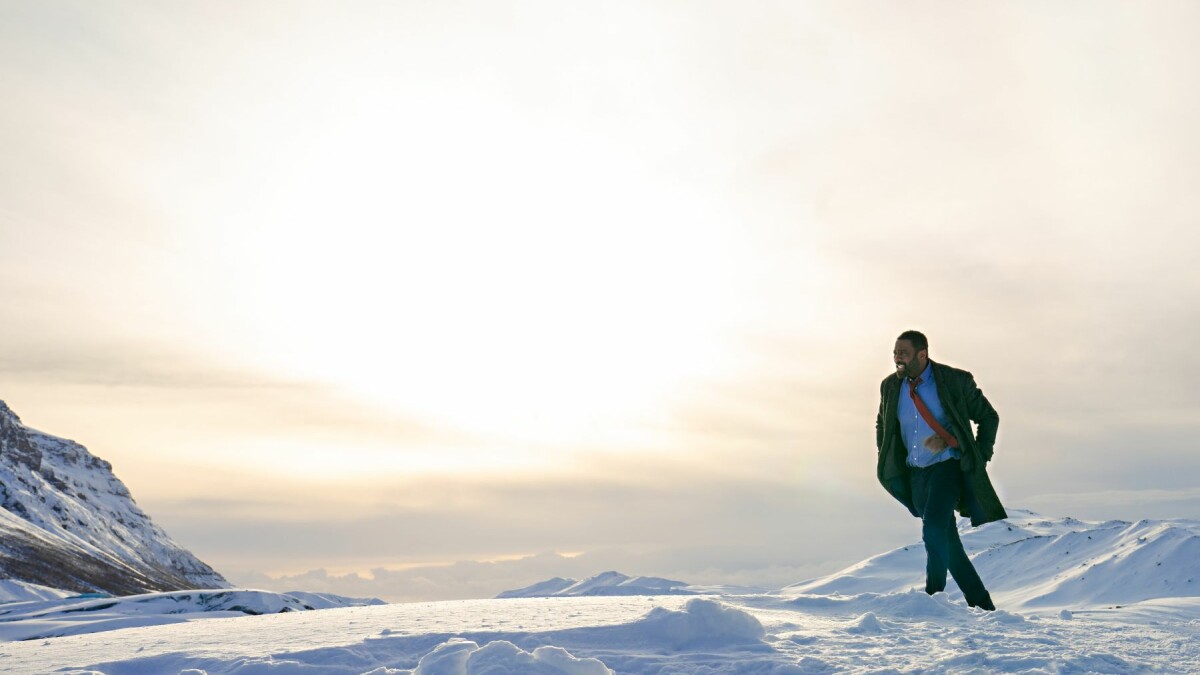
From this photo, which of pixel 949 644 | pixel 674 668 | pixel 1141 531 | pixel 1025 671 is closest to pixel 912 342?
pixel 949 644

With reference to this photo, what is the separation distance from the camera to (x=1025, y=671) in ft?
16.3

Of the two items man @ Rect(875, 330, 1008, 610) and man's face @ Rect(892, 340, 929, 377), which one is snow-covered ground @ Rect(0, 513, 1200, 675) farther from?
man's face @ Rect(892, 340, 929, 377)

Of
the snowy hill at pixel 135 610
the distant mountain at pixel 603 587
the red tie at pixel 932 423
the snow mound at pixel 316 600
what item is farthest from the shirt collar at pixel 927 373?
the snowy hill at pixel 135 610

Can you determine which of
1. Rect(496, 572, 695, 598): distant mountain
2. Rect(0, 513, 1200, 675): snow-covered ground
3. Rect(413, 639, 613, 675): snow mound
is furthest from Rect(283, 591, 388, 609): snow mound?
Rect(413, 639, 613, 675): snow mound

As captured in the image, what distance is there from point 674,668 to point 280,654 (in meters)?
2.32

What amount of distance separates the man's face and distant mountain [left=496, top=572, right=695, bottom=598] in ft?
18.6

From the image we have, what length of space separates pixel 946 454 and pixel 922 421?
0.37 meters

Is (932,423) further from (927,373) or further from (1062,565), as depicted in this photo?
(1062,565)

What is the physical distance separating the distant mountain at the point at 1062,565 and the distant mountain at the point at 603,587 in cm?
230

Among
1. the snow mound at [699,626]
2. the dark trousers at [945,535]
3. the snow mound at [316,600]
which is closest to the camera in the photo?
the snow mound at [699,626]

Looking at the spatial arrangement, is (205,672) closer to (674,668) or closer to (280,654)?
(280,654)

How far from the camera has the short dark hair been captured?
8633 millimetres

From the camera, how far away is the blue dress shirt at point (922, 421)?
8578mm

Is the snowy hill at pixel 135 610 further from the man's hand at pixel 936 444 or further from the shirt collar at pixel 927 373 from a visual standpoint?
the shirt collar at pixel 927 373
